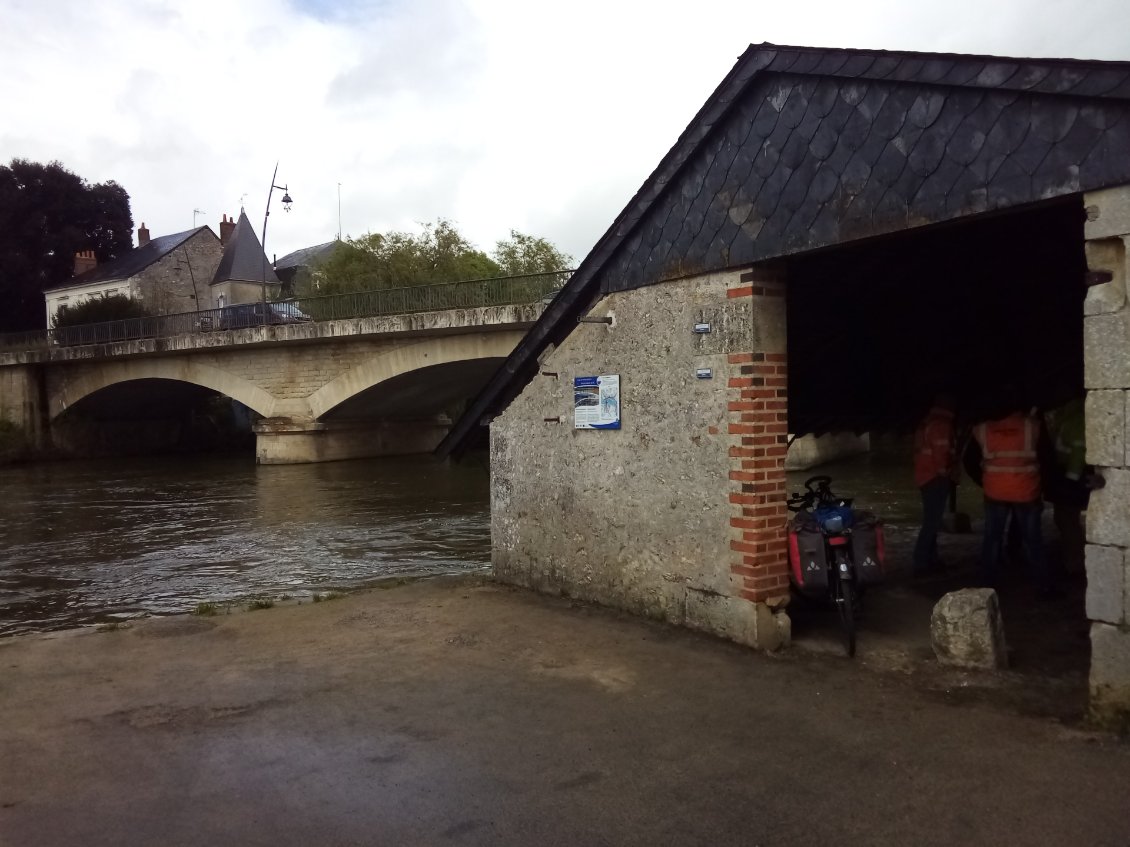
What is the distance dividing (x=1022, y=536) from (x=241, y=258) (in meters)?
46.9

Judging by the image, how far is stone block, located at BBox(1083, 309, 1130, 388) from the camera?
3621mm

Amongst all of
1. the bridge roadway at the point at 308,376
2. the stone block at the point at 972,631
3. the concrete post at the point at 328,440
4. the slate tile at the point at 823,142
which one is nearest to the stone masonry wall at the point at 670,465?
the slate tile at the point at 823,142

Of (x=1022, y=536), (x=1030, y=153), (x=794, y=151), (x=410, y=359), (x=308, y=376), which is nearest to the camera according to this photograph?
(x=1030, y=153)

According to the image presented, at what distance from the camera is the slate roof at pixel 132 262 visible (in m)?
45.6

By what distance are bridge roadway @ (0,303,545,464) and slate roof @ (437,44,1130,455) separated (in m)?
16.0

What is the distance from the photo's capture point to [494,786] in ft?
11.8

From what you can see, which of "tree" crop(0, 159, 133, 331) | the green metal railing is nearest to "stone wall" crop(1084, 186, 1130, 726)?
the green metal railing

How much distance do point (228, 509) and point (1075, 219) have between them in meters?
16.6

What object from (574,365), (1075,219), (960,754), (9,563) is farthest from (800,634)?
(9,563)

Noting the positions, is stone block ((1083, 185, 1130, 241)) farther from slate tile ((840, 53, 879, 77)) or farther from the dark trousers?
the dark trousers

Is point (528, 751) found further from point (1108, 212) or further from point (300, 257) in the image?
point (300, 257)

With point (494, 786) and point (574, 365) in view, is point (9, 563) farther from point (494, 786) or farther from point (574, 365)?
point (494, 786)

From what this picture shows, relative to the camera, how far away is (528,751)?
→ 3953mm

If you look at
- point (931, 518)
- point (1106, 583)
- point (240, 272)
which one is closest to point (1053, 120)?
point (1106, 583)
